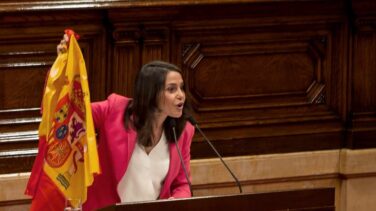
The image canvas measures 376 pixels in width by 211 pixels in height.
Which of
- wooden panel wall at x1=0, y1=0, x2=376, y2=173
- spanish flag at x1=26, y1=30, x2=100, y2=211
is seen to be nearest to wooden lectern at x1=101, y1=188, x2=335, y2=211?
spanish flag at x1=26, y1=30, x2=100, y2=211

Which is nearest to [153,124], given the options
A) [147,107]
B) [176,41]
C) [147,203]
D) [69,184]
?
[147,107]

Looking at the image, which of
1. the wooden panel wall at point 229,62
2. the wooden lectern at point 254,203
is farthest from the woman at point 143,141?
the wooden panel wall at point 229,62

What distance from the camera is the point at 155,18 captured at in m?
5.46

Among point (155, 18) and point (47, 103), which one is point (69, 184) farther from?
point (155, 18)

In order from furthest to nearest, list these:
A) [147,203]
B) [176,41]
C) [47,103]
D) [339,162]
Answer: [339,162], [176,41], [47,103], [147,203]

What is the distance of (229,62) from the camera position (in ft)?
18.7

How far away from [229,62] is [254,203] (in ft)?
6.57

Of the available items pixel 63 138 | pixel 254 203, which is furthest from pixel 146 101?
pixel 254 203

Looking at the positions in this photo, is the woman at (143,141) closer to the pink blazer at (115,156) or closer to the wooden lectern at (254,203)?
the pink blazer at (115,156)

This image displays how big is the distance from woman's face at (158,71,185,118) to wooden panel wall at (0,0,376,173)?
0.99 metres

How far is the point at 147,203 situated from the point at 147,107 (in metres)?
0.81

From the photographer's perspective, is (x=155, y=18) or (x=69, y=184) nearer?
(x=69, y=184)

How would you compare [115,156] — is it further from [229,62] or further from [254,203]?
[229,62]

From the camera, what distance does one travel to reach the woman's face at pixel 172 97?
4.41 metres
